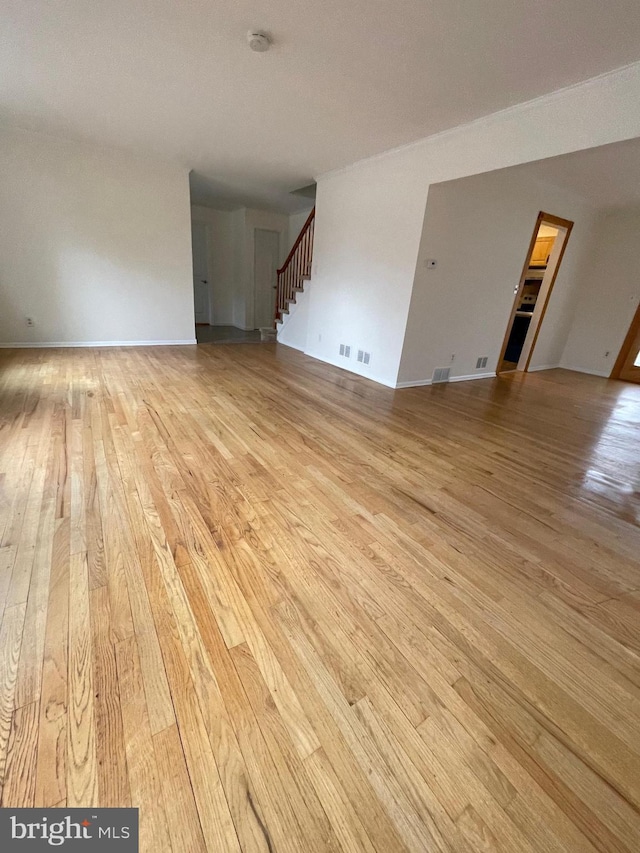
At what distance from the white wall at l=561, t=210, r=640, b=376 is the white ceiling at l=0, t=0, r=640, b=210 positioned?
14.9 feet

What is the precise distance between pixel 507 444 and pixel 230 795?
3.00 meters

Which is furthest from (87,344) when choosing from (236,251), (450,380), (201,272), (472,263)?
(472,263)

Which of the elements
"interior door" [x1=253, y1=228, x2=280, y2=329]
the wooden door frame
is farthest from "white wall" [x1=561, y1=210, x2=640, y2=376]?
"interior door" [x1=253, y1=228, x2=280, y2=329]

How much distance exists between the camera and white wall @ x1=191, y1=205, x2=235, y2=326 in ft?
26.0

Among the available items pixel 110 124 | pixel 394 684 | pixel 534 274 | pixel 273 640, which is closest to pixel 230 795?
pixel 273 640

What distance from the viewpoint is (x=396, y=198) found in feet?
13.4

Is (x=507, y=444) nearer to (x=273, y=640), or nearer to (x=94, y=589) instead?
(x=273, y=640)

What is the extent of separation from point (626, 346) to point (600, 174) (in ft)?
10.7

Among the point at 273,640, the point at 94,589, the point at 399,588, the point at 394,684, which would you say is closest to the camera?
the point at 394,684

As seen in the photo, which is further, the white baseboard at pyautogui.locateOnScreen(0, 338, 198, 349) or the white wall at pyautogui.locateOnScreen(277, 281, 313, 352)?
the white wall at pyautogui.locateOnScreen(277, 281, 313, 352)

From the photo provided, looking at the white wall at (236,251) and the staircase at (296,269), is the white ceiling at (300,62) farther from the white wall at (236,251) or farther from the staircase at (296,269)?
the white wall at (236,251)

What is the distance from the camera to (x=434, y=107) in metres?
2.93

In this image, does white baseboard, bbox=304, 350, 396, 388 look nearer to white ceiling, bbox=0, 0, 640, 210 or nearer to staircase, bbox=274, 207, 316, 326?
staircase, bbox=274, 207, 316, 326

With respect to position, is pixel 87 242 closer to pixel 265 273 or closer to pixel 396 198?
pixel 265 273
